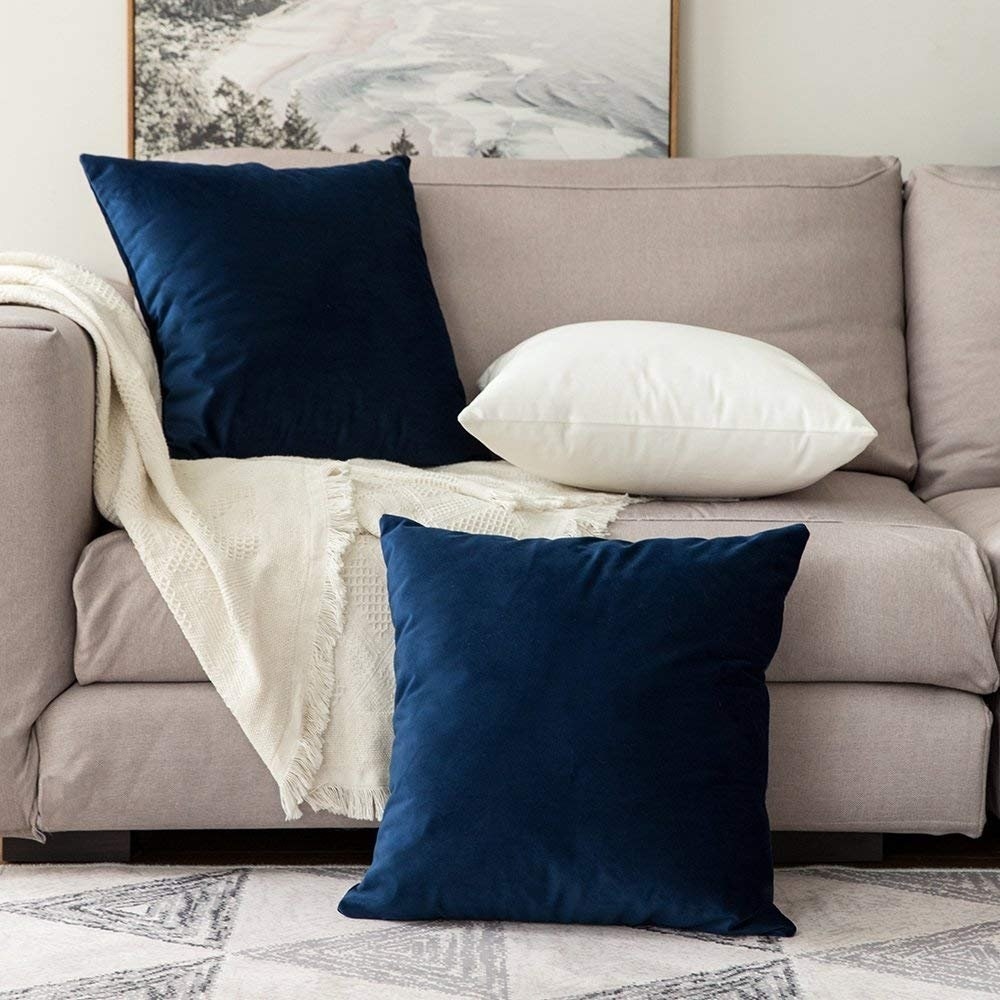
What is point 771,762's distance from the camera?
4.88 feet

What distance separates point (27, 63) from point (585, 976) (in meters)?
2.02

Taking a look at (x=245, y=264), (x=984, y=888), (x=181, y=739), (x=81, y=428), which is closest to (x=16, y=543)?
(x=81, y=428)

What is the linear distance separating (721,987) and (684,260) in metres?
1.21

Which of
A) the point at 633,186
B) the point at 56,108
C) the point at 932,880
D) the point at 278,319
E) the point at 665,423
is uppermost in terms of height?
the point at 56,108

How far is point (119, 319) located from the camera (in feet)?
5.65

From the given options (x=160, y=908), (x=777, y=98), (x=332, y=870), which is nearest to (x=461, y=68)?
(x=777, y=98)

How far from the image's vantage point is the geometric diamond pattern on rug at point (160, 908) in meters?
1.33

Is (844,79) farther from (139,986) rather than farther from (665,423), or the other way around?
(139,986)

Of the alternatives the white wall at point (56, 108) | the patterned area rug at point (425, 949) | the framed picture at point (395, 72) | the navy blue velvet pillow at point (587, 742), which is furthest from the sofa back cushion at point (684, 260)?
the patterned area rug at point (425, 949)

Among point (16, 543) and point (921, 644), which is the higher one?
point (16, 543)

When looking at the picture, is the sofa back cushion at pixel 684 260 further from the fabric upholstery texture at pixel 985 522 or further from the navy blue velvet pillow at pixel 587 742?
the navy blue velvet pillow at pixel 587 742

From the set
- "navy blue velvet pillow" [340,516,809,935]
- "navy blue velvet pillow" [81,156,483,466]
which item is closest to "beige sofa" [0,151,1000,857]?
"navy blue velvet pillow" [340,516,809,935]

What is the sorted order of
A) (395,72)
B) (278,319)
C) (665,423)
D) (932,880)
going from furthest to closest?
(395,72) < (278,319) < (665,423) < (932,880)

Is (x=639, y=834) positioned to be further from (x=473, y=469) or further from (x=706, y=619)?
(x=473, y=469)
